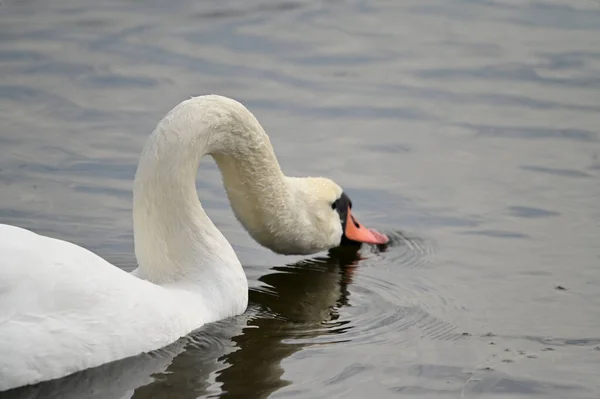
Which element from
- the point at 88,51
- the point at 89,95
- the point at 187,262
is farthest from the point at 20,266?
the point at 88,51

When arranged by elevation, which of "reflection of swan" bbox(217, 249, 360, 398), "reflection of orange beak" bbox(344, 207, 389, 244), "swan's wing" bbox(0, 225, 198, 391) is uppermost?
"swan's wing" bbox(0, 225, 198, 391)

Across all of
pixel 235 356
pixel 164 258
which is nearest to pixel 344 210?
pixel 164 258

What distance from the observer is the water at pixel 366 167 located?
704cm

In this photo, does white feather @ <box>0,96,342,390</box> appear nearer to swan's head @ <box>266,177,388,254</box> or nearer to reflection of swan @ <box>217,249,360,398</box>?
swan's head @ <box>266,177,388,254</box>

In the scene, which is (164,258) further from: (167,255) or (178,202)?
(178,202)

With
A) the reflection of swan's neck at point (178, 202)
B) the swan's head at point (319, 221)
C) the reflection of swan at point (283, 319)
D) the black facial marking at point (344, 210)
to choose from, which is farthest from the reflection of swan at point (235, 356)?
the black facial marking at point (344, 210)

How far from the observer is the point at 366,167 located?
10617mm

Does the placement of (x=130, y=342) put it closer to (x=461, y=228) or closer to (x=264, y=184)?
(x=264, y=184)

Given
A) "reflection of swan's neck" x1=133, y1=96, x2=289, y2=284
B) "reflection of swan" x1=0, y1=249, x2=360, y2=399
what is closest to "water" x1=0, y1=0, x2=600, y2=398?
"reflection of swan" x1=0, y1=249, x2=360, y2=399

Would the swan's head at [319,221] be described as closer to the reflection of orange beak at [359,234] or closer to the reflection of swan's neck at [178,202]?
the reflection of orange beak at [359,234]

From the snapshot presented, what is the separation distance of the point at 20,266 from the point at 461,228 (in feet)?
13.2

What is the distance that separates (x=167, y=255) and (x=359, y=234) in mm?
2044

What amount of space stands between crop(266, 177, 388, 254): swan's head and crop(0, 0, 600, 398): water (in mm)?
183

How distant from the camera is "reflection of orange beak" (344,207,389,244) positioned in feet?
30.3
